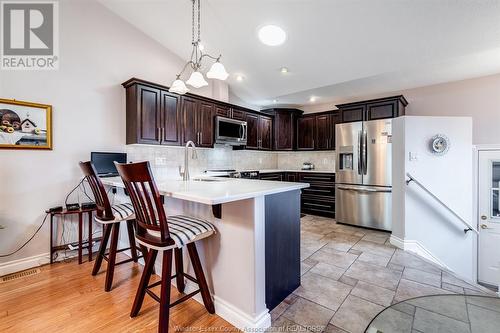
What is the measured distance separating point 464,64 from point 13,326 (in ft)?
18.6

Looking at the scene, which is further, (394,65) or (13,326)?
(394,65)

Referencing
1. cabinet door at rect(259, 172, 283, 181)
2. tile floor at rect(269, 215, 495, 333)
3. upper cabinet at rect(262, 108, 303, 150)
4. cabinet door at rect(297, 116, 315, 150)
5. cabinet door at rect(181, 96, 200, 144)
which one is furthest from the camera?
upper cabinet at rect(262, 108, 303, 150)

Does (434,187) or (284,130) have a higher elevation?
A: (284,130)

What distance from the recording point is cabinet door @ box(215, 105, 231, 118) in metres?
4.16

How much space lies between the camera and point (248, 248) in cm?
151

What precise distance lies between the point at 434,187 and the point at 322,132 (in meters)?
2.42

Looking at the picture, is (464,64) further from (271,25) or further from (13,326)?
(13,326)

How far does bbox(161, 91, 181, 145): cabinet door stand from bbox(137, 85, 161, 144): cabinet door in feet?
0.26

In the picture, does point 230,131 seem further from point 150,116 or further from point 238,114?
point 150,116

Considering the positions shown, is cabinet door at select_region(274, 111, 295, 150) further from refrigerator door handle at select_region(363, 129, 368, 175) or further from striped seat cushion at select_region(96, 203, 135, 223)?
striped seat cushion at select_region(96, 203, 135, 223)

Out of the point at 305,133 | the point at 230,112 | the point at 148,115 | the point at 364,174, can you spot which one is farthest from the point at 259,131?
the point at 148,115

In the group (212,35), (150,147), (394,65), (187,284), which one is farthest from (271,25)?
(187,284)

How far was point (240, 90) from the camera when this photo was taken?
4852 mm

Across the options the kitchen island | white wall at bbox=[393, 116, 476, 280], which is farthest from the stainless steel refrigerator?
the kitchen island
